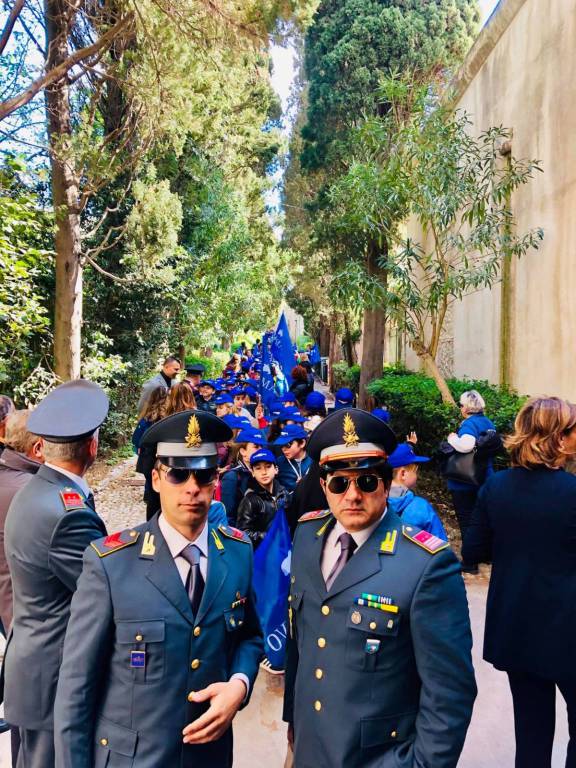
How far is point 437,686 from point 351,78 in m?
14.8

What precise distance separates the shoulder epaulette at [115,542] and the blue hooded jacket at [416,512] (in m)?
1.70

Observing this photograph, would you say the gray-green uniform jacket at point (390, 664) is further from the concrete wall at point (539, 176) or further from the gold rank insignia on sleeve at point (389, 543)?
the concrete wall at point (539, 176)

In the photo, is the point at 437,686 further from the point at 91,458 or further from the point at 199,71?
the point at 199,71

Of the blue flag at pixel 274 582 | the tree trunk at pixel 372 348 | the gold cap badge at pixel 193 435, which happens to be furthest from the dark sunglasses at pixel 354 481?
the tree trunk at pixel 372 348

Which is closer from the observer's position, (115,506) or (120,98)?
(115,506)

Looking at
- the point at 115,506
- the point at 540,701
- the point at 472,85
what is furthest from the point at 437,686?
the point at 472,85

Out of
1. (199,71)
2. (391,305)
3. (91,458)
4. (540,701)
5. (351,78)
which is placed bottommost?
(540,701)

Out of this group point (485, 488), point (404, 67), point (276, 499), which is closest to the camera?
point (485, 488)

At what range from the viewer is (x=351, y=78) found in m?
13.9

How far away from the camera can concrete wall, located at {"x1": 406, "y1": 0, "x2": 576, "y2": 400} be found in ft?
23.4

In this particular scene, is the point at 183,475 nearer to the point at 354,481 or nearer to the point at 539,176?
the point at 354,481

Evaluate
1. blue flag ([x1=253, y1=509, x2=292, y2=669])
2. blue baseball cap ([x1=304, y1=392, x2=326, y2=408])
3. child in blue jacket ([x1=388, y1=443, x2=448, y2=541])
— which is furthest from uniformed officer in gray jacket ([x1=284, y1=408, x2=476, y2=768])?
blue baseball cap ([x1=304, y1=392, x2=326, y2=408])

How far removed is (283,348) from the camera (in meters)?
10.6

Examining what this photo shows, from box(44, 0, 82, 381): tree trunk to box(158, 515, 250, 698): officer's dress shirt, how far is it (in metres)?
7.48
